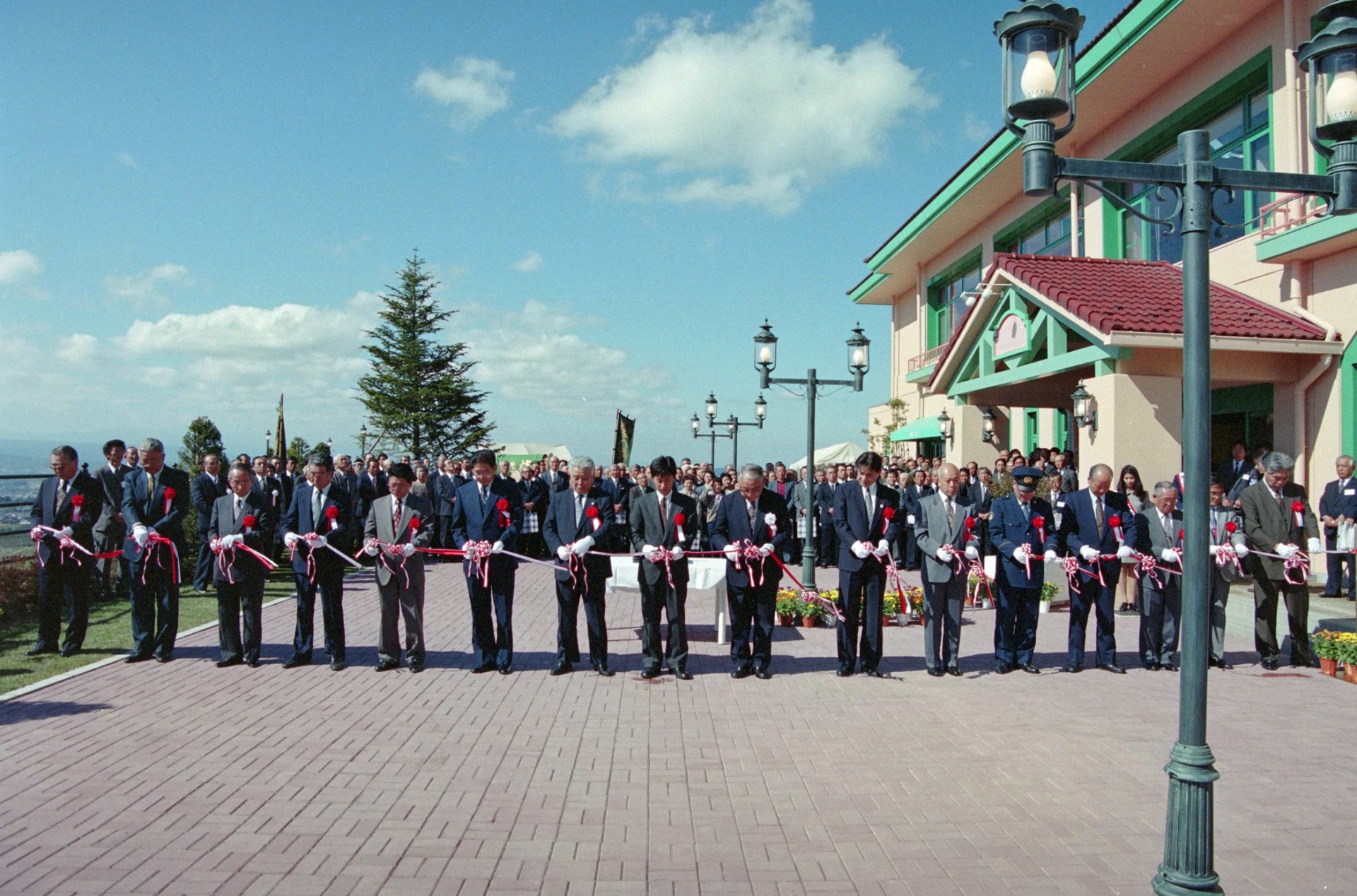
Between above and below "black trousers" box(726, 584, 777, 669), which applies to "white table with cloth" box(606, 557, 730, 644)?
above

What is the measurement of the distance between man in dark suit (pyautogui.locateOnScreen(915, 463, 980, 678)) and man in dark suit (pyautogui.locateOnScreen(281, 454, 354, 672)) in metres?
5.47

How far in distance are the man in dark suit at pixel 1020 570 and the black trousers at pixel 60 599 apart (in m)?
8.99

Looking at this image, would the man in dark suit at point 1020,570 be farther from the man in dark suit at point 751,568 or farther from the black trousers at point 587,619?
the black trousers at point 587,619

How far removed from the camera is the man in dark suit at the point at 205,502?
32.7ft

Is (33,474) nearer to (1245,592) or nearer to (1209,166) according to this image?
(1209,166)

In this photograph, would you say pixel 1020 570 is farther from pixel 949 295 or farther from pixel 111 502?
pixel 949 295

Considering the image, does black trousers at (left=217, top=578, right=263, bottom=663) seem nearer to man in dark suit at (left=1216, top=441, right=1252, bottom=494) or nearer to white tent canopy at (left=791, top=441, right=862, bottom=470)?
man in dark suit at (left=1216, top=441, right=1252, bottom=494)

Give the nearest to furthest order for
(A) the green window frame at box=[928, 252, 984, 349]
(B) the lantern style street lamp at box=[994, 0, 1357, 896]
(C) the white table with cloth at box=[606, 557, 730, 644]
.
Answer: (B) the lantern style street lamp at box=[994, 0, 1357, 896] < (C) the white table with cloth at box=[606, 557, 730, 644] < (A) the green window frame at box=[928, 252, 984, 349]

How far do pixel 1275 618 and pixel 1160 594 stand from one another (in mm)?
1208

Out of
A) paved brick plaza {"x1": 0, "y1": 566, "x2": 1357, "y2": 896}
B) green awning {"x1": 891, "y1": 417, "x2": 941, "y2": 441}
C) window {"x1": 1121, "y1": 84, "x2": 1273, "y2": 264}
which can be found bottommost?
paved brick plaza {"x1": 0, "y1": 566, "x2": 1357, "y2": 896}

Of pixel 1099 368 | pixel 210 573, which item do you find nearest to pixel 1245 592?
pixel 1099 368

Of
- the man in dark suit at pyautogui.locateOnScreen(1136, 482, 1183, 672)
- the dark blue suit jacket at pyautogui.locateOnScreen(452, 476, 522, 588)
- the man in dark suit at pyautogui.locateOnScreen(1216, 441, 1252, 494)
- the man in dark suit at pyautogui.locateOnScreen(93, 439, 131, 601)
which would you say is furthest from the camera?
the man in dark suit at pyautogui.locateOnScreen(1216, 441, 1252, 494)

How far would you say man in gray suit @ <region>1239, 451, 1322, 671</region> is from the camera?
29.3ft

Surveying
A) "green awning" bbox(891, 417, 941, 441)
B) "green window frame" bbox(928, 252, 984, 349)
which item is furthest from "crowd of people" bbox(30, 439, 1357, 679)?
"green window frame" bbox(928, 252, 984, 349)
